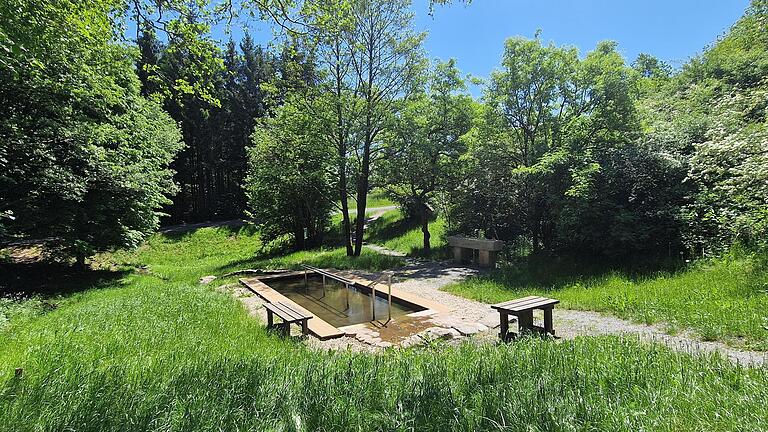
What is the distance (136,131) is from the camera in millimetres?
14523

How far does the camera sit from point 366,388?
3494 millimetres

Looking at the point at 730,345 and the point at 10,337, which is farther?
the point at 10,337

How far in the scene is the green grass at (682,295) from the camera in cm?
532

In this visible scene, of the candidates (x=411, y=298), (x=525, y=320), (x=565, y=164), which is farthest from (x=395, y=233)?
(x=525, y=320)

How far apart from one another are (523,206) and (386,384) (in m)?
11.0

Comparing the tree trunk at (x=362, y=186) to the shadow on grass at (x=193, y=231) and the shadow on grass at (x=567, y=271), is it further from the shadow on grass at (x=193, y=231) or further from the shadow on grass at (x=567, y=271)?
the shadow on grass at (x=193, y=231)

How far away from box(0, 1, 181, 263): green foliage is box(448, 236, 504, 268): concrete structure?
10.6m

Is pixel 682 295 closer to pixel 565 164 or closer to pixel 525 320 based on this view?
pixel 525 320

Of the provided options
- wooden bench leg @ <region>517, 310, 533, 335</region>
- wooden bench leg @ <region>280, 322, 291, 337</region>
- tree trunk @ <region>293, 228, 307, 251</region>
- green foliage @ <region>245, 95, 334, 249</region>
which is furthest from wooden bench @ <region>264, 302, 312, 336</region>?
tree trunk @ <region>293, 228, 307, 251</region>

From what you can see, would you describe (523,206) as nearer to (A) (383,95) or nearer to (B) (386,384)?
(A) (383,95)

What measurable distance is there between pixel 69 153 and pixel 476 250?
41.3 feet

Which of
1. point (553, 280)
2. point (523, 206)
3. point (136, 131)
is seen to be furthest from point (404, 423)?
point (136, 131)

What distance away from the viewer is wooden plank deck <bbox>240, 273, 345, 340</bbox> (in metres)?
6.69

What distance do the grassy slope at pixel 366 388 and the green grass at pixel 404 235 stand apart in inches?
449
